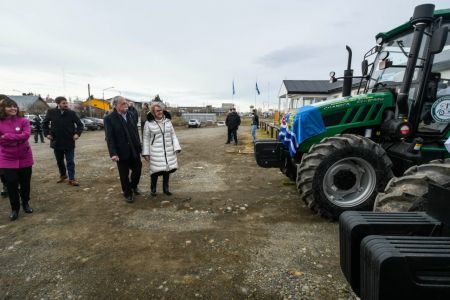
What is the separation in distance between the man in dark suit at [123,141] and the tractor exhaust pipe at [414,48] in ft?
13.7

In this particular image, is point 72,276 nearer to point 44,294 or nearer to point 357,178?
point 44,294

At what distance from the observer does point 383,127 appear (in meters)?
4.05

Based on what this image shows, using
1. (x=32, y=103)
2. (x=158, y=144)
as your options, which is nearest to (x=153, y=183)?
(x=158, y=144)

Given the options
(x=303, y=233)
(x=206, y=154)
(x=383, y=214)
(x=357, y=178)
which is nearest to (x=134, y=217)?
(x=303, y=233)

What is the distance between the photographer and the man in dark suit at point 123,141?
4.58 meters

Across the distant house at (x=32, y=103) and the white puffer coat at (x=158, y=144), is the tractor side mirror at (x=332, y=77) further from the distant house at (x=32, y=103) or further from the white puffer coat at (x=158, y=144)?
the distant house at (x=32, y=103)

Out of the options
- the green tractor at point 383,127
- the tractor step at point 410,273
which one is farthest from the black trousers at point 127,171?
the tractor step at point 410,273

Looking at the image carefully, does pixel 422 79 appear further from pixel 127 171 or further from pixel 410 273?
pixel 127 171

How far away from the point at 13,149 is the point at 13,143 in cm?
9

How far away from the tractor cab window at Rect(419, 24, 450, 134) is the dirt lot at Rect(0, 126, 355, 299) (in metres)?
2.05

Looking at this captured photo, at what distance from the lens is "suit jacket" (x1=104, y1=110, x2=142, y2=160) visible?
15.0ft

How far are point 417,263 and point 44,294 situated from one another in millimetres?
2833

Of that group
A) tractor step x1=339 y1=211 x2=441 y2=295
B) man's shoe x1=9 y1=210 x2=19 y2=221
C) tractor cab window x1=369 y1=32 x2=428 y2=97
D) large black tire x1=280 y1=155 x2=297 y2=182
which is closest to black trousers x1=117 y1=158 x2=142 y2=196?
man's shoe x1=9 y1=210 x2=19 y2=221

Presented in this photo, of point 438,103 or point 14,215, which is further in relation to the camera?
A: point 14,215
